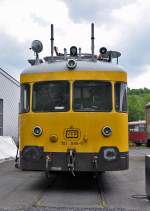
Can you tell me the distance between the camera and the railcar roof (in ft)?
44.3

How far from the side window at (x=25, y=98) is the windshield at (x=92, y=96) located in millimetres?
1193

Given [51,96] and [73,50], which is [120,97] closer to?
[51,96]

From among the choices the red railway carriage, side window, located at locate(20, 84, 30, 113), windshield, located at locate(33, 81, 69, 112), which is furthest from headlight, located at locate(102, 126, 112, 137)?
the red railway carriage

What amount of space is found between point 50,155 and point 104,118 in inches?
63.1

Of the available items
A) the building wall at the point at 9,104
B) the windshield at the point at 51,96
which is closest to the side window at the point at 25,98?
the windshield at the point at 51,96

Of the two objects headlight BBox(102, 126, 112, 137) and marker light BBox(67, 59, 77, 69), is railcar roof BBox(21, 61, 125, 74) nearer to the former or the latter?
marker light BBox(67, 59, 77, 69)

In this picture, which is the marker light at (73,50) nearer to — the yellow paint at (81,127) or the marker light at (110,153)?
the yellow paint at (81,127)

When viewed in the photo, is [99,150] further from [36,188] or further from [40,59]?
[40,59]

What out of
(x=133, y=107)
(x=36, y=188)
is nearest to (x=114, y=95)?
(x=36, y=188)

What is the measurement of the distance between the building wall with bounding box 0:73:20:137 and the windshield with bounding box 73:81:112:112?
1190 inches

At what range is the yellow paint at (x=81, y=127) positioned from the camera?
13039mm

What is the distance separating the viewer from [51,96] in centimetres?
1348

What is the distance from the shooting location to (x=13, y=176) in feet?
57.5

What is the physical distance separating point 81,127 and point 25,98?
1709mm
